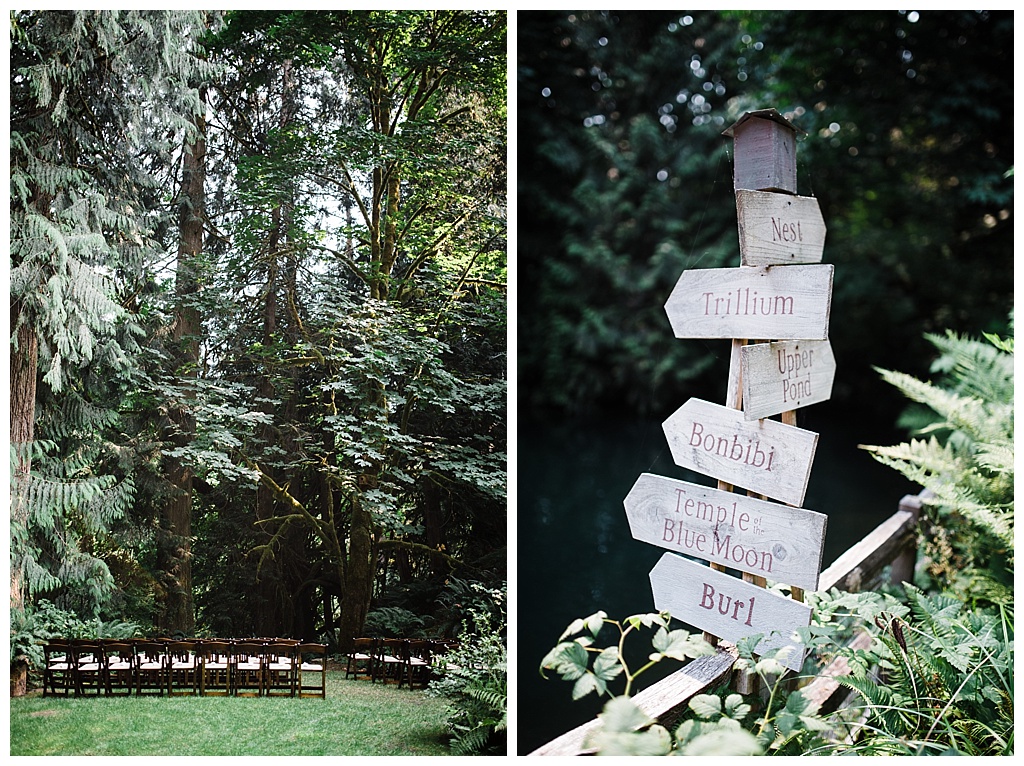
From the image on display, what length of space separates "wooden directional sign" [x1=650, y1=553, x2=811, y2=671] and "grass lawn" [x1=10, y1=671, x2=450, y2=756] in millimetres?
619

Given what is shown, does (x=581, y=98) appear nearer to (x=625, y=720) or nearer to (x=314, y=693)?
(x=314, y=693)

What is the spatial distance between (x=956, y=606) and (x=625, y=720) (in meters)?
0.98

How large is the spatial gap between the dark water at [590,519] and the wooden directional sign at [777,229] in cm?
39

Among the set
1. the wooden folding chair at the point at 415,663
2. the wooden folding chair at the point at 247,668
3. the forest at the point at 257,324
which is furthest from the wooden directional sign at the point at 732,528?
the wooden folding chair at the point at 247,668

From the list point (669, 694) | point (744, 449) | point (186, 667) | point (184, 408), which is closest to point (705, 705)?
point (669, 694)

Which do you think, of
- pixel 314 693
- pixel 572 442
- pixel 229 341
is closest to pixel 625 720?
pixel 314 693

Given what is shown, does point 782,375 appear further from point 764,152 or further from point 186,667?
point 186,667

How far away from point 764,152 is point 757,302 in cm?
32

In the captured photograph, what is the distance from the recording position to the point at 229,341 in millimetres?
1708

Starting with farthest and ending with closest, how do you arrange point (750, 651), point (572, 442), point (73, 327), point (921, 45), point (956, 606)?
point (572, 442), point (921, 45), point (73, 327), point (956, 606), point (750, 651)

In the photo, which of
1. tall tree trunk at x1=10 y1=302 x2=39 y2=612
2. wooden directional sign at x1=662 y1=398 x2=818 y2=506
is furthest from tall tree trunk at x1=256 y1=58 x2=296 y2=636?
wooden directional sign at x1=662 y1=398 x2=818 y2=506

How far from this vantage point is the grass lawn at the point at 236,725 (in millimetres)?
1639

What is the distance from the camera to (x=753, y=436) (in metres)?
1.48

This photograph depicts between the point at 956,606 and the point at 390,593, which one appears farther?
the point at 390,593
